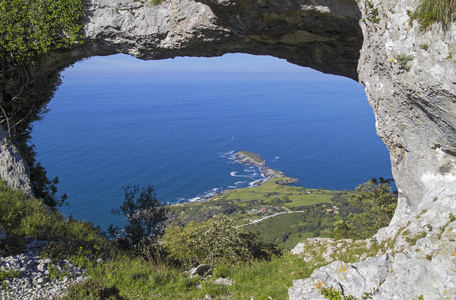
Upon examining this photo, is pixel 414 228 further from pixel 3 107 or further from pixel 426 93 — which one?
pixel 3 107

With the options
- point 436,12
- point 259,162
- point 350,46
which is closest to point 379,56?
point 436,12

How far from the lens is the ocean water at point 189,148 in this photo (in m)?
68.1

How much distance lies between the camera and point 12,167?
12.3 meters

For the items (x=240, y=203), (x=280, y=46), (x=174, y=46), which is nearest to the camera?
(x=174, y=46)

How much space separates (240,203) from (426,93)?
6014 centimetres

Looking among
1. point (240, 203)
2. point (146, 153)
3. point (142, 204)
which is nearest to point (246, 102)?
point (146, 153)

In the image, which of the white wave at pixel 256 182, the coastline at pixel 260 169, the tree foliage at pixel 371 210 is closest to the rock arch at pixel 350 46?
the tree foliage at pixel 371 210

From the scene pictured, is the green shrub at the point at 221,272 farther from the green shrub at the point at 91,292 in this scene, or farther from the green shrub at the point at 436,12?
the green shrub at the point at 436,12

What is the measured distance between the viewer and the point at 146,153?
286ft

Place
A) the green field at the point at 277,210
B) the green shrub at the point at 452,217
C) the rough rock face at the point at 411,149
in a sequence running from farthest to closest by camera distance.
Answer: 1. the green field at the point at 277,210
2. the green shrub at the point at 452,217
3. the rough rock face at the point at 411,149

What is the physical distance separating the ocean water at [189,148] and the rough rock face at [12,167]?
42.9 m

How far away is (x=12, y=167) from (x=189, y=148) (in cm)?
8040

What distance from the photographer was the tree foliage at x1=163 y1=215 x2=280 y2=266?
1241 cm

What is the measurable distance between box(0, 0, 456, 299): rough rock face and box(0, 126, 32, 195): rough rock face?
54 millimetres
